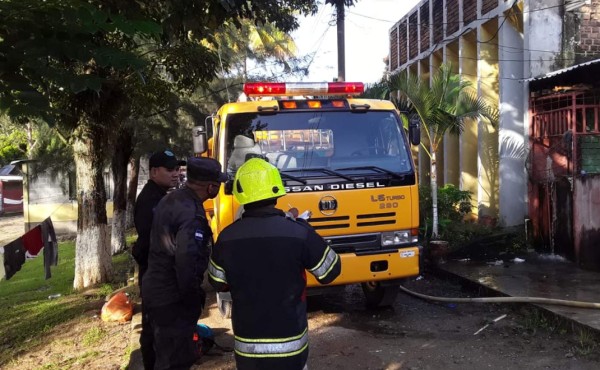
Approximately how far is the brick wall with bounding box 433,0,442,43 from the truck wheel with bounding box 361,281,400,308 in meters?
8.36

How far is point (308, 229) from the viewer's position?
255 centimetres

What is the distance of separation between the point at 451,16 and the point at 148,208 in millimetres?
10513

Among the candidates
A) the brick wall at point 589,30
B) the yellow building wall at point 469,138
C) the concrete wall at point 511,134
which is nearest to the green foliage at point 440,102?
the concrete wall at point 511,134

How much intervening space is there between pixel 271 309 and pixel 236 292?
18cm

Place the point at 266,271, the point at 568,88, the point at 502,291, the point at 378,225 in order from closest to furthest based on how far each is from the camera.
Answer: the point at 266,271 < the point at 378,225 < the point at 502,291 < the point at 568,88

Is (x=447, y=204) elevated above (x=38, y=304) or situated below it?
above

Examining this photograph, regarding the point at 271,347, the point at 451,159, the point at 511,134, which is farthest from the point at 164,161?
the point at 451,159

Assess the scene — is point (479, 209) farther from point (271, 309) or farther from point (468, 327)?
point (271, 309)

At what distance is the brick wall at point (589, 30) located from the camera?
370 inches

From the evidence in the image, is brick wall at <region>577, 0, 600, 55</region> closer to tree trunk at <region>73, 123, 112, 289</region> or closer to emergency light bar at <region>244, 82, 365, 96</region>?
emergency light bar at <region>244, 82, 365, 96</region>

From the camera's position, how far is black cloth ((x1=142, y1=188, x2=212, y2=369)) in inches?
121

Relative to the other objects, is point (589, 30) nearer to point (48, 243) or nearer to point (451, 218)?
point (451, 218)

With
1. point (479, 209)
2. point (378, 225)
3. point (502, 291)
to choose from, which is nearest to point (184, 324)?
point (378, 225)

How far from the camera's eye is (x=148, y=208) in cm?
394
